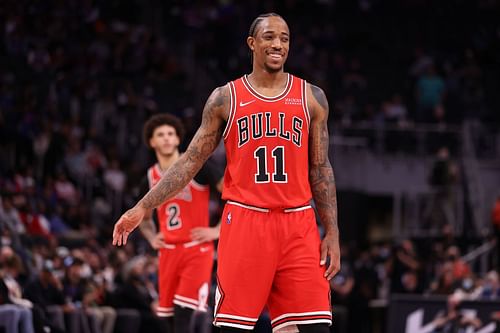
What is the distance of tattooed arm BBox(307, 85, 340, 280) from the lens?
24.2 ft

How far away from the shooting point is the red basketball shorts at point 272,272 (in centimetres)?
721

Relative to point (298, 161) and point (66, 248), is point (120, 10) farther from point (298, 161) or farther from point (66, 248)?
point (298, 161)

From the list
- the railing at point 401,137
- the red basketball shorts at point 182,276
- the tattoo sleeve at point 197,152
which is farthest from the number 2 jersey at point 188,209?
the railing at point 401,137

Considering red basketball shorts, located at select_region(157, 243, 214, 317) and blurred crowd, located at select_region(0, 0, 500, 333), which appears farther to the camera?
blurred crowd, located at select_region(0, 0, 500, 333)

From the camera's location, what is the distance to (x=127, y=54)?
2511 cm

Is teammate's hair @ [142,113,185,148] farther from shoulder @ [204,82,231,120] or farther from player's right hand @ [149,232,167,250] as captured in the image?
shoulder @ [204,82,231,120]

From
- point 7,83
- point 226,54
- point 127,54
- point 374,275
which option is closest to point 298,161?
point 374,275

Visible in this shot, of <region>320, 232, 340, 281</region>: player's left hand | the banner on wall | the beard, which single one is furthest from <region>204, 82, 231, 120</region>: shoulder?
the banner on wall

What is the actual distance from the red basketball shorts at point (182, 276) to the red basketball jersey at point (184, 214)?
0.11 metres

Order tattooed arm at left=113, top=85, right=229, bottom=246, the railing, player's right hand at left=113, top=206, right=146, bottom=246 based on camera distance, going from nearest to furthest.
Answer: player's right hand at left=113, top=206, right=146, bottom=246, tattooed arm at left=113, top=85, right=229, bottom=246, the railing

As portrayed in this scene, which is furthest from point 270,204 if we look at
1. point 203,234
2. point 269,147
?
point 203,234

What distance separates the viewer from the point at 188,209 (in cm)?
1089

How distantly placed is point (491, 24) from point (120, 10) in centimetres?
1093

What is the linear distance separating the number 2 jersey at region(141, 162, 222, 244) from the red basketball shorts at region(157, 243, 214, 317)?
0.39ft
